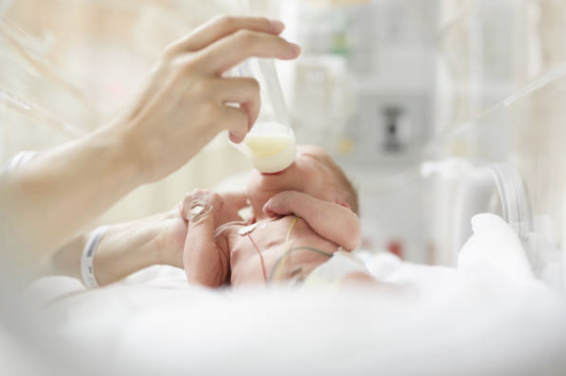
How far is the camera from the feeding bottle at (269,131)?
2.65 feet

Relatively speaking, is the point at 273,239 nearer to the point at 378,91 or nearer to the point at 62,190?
the point at 62,190

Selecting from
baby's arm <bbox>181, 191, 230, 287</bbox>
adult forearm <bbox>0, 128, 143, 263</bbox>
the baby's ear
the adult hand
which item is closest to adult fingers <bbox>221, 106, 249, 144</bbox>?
the adult hand

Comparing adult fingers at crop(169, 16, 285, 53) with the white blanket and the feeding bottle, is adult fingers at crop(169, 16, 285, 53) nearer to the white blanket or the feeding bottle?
the feeding bottle

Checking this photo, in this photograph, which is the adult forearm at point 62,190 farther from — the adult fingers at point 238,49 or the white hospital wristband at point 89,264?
the white hospital wristband at point 89,264

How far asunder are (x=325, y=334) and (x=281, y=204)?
0.44 meters

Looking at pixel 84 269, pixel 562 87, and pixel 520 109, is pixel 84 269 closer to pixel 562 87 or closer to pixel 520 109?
pixel 562 87

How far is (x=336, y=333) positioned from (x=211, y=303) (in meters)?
0.13

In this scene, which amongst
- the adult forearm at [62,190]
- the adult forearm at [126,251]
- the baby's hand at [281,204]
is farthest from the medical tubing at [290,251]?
the adult forearm at [126,251]

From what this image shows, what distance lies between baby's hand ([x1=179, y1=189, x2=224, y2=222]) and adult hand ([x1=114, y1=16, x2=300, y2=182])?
0.28 m

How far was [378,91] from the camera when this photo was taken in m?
3.12

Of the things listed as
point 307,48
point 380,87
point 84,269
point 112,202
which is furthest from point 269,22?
point 380,87

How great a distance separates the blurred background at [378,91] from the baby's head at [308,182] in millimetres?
252

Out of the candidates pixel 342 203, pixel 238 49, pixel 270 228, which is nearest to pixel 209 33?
pixel 238 49

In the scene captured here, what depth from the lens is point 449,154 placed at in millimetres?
2000
